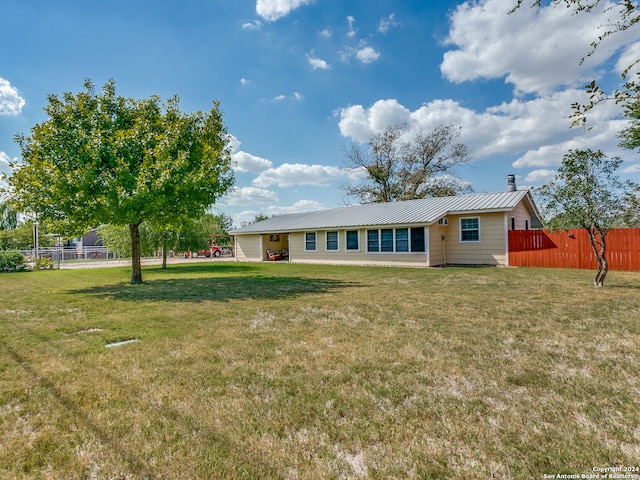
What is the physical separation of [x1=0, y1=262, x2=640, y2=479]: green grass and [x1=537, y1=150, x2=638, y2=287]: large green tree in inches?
139

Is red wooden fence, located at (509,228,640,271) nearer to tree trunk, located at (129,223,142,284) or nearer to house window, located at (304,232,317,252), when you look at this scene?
house window, located at (304,232,317,252)

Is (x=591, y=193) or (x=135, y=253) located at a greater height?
(x=591, y=193)

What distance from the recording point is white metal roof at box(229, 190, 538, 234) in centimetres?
1616

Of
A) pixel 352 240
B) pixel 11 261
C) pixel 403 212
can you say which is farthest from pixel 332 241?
pixel 11 261

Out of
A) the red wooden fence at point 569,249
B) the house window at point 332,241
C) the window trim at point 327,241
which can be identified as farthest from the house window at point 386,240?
the red wooden fence at point 569,249

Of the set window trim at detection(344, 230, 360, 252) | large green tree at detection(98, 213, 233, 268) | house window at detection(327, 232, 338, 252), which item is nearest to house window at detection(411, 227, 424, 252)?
window trim at detection(344, 230, 360, 252)

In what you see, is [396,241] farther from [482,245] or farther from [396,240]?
[482,245]

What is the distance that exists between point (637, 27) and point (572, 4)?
67 cm

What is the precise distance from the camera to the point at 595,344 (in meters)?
4.14

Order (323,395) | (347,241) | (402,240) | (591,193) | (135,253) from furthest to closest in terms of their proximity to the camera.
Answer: (347,241) → (402,240) → (135,253) → (591,193) → (323,395)

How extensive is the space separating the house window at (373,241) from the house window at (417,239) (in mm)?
2049

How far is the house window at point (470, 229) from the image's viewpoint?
16.6 metres

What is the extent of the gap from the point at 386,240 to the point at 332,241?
3.73 metres

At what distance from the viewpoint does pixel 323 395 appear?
114 inches
